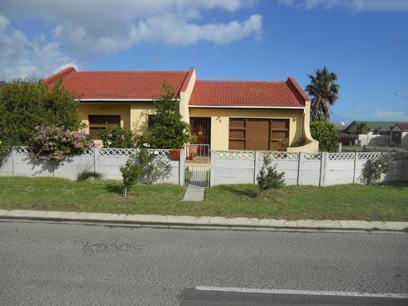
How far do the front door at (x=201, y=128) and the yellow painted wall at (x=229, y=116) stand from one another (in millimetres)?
377

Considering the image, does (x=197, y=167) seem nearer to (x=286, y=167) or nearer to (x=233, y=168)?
(x=233, y=168)

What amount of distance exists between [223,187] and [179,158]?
1.69 m

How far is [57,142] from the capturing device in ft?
40.3

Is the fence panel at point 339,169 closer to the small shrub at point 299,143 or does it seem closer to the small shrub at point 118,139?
the small shrub at point 299,143

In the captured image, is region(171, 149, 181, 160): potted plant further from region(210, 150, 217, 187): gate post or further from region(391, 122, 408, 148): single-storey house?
region(391, 122, 408, 148): single-storey house

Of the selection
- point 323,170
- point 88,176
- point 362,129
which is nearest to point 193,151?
point 88,176

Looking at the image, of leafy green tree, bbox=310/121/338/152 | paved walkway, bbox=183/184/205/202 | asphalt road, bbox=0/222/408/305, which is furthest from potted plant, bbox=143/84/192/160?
leafy green tree, bbox=310/121/338/152

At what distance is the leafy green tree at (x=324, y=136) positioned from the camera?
2067 centimetres

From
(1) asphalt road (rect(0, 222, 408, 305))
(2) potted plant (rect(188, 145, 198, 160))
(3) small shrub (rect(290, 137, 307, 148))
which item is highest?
(3) small shrub (rect(290, 137, 307, 148))

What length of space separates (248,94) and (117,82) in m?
7.51

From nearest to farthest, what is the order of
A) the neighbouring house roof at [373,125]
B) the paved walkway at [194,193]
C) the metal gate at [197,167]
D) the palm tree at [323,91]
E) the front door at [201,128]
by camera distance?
the paved walkway at [194,193], the metal gate at [197,167], the front door at [201,128], the palm tree at [323,91], the neighbouring house roof at [373,125]

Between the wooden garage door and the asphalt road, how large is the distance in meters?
12.4

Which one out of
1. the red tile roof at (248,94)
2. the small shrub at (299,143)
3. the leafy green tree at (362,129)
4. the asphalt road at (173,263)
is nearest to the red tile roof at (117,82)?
the red tile roof at (248,94)

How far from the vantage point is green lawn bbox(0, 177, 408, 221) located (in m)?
9.00
